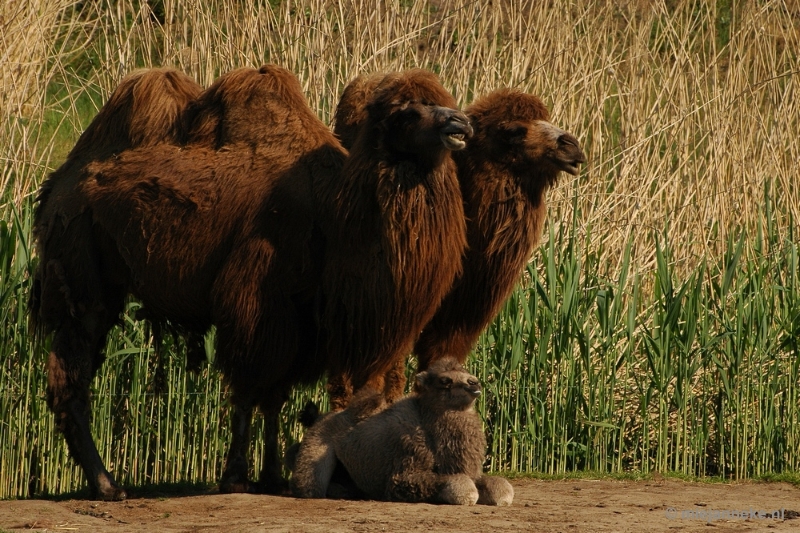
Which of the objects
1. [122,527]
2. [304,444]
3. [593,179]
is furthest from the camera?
[593,179]

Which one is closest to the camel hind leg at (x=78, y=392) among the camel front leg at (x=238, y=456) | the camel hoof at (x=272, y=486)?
the camel front leg at (x=238, y=456)

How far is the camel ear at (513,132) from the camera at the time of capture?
5.74 metres

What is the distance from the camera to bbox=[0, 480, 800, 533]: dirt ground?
15.3ft

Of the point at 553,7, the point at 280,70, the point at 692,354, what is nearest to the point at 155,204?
the point at 280,70

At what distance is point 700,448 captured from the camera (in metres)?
7.54

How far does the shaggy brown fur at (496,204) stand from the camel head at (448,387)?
24.6 inches

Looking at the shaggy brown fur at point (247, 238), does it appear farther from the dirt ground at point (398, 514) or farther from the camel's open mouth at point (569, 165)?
the camel's open mouth at point (569, 165)

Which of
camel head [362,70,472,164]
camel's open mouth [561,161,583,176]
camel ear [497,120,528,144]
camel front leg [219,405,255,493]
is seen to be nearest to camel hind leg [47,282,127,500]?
camel front leg [219,405,255,493]

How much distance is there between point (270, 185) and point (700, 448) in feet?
12.6

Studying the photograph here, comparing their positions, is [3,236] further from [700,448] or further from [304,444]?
[700,448]

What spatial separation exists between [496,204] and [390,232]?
78 centimetres

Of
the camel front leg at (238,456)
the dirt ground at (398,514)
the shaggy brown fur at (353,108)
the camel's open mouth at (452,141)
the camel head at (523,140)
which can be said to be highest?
the shaggy brown fur at (353,108)

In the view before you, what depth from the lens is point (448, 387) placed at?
5.11 meters

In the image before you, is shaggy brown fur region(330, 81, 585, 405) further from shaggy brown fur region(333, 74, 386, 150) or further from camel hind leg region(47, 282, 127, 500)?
camel hind leg region(47, 282, 127, 500)
